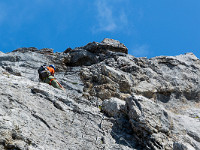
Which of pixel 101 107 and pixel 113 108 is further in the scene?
pixel 101 107

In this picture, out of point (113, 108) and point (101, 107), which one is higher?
point (101, 107)

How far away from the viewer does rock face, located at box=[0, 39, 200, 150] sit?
10.3m

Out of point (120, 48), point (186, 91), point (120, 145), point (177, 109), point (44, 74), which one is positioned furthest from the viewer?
point (120, 48)

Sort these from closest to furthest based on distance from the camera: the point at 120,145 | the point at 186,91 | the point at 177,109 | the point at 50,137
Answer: the point at 50,137, the point at 120,145, the point at 177,109, the point at 186,91

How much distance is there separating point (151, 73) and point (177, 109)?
391 cm

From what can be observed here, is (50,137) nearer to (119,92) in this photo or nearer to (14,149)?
(14,149)

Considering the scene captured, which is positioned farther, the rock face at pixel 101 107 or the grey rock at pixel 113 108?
the grey rock at pixel 113 108

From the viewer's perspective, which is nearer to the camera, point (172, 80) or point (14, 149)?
point (14, 149)

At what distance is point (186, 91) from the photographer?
68.5ft

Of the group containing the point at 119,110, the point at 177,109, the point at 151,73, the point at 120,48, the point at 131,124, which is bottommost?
the point at 131,124

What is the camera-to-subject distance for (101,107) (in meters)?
13.9

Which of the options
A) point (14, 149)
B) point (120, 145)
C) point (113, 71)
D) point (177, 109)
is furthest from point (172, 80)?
point (14, 149)

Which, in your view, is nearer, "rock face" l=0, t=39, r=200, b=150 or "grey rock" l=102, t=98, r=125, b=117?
"rock face" l=0, t=39, r=200, b=150

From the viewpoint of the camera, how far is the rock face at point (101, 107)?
407 inches
